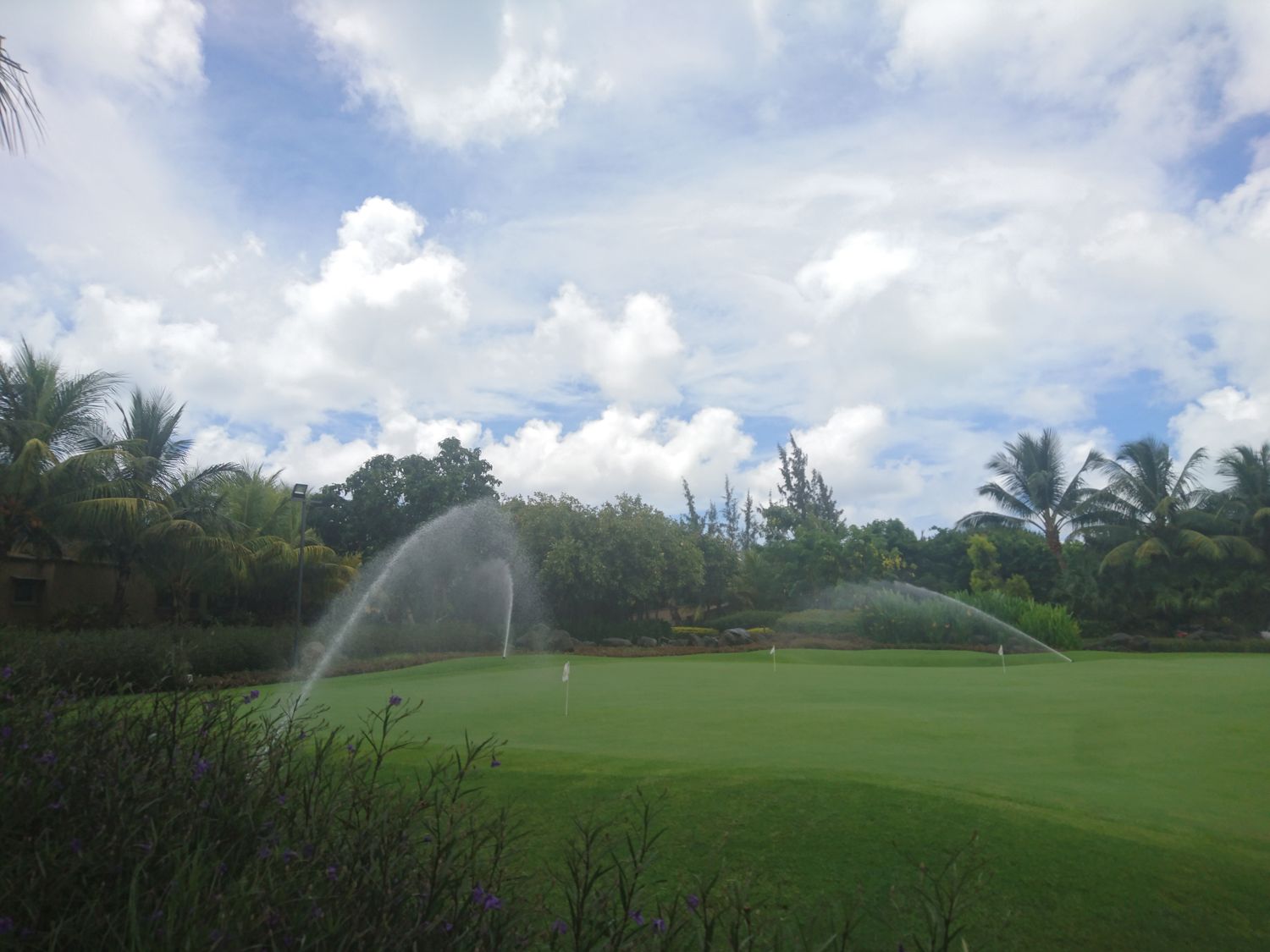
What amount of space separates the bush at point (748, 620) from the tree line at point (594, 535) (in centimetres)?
227

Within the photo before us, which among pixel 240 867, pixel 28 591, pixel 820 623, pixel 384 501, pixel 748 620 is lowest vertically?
pixel 240 867

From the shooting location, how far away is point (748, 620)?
151 ft

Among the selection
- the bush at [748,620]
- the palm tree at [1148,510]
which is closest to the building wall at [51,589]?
the bush at [748,620]

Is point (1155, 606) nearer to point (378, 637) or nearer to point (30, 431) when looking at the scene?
point (378, 637)

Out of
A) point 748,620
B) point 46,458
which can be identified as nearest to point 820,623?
point 748,620

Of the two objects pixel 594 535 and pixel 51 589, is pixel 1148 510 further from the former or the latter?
pixel 51 589

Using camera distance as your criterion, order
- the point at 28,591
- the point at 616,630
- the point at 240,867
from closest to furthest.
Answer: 1. the point at 240,867
2. the point at 28,591
3. the point at 616,630

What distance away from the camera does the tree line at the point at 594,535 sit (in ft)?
90.4

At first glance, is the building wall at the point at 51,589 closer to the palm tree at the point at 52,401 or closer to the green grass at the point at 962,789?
the palm tree at the point at 52,401

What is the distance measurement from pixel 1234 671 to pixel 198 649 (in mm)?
23135

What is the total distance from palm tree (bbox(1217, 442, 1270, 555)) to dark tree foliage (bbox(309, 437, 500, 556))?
123 ft

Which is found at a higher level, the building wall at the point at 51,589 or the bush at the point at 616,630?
the building wall at the point at 51,589

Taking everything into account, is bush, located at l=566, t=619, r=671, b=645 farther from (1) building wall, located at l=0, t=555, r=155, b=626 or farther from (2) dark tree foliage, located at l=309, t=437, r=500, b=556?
(1) building wall, located at l=0, t=555, r=155, b=626

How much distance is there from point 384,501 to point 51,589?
1700 cm
